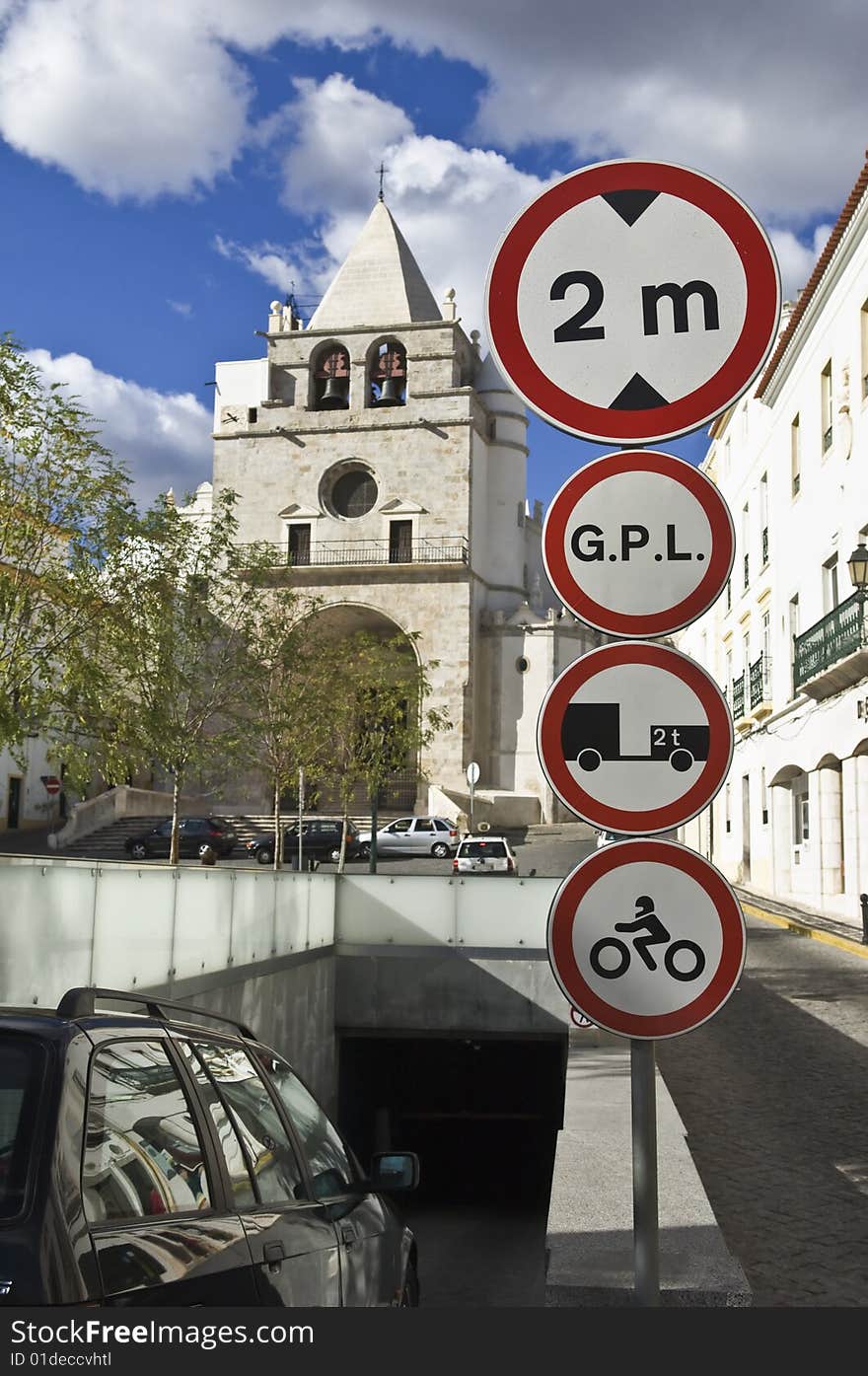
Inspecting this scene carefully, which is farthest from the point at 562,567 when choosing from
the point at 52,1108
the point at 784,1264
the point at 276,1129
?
the point at 784,1264

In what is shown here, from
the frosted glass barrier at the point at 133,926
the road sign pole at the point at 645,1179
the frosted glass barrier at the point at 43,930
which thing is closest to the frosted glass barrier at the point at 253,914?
the frosted glass barrier at the point at 133,926

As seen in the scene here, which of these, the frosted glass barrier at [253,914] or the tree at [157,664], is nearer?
the frosted glass barrier at [253,914]

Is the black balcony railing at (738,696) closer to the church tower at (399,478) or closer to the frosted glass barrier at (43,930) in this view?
the church tower at (399,478)

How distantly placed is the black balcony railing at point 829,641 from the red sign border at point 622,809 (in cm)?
2125

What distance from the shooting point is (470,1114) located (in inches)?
888

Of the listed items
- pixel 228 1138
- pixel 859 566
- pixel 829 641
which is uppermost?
pixel 859 566

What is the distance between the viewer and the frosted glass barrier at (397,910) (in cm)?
1695

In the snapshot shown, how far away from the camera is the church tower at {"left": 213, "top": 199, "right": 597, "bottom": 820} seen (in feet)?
174

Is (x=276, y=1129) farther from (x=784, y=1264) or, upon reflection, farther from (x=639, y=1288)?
(x=784, y=1264)

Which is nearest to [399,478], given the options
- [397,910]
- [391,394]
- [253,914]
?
[391,394]

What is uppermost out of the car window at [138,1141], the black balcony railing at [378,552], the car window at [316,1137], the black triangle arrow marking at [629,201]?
the black balcony railing at [378,552]

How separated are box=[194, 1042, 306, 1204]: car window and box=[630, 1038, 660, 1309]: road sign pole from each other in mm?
1020

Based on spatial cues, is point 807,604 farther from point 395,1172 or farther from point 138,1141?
point 138,1141

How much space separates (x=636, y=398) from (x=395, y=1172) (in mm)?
2681
